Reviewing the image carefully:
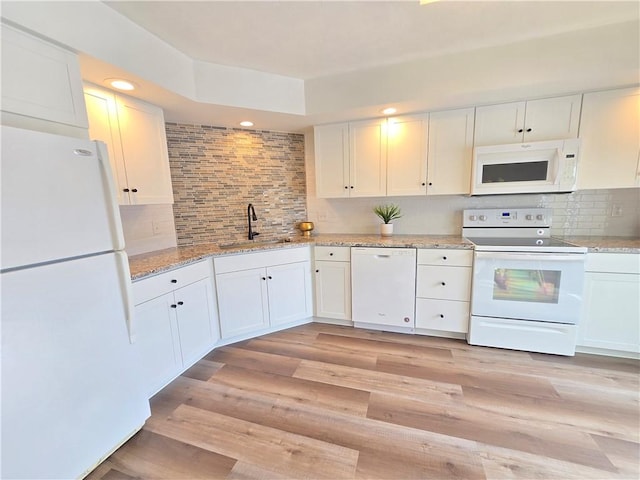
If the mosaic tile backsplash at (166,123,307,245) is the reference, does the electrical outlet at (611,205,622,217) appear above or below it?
below

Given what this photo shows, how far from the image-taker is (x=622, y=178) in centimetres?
217

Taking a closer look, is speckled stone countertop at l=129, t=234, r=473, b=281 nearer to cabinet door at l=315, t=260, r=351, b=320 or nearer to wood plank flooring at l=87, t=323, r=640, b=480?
cabinet door at l=315, t=260, r=351, b=320

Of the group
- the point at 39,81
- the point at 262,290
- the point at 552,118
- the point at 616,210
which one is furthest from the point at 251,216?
the point at 616,210

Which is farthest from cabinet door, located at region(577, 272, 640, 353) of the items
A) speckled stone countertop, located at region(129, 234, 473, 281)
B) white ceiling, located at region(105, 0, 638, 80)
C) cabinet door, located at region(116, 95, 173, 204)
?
cabinet door, located at region(116, 95, 173, 204)

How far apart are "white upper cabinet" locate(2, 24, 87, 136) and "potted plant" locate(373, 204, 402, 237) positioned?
2.51 m

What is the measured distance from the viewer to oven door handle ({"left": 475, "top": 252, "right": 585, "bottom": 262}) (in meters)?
2.05

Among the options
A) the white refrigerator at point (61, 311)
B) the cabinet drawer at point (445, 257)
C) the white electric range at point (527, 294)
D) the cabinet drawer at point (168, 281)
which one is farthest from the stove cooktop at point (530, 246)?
the white refrigerator at point (61, 311)

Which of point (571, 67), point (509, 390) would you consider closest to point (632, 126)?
point (571, 67)

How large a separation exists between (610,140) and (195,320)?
3700 mm

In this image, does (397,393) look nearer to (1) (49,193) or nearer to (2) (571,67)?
(1) (49,193)

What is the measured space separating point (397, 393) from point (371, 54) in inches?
101

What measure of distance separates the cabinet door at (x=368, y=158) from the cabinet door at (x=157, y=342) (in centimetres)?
205

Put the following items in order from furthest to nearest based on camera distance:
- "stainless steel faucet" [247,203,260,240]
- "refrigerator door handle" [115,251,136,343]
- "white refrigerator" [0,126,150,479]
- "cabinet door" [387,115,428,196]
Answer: "stainless steel faucet" [247,203,260,240] → "cabinet door" [387,115,428,196] → "refrigerator door handle" [115,251,136,343] → "white refrigerator" [0,126,150,479]

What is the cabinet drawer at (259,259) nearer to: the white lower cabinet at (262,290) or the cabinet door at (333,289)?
the white lower cabinet at (262,290)
